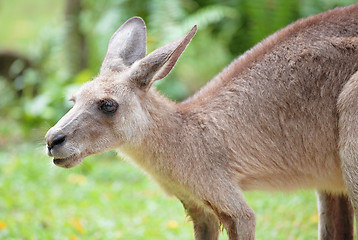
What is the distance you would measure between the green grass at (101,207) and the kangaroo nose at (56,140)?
1060 mm

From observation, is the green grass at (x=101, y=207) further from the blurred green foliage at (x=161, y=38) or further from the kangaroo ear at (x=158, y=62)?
the blurred green foliage at (x=161, y=38)

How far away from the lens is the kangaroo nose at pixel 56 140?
4.29 m

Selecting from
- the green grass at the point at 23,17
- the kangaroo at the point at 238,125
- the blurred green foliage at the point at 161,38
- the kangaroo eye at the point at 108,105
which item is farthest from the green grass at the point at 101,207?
the green grass at the point at 23,17

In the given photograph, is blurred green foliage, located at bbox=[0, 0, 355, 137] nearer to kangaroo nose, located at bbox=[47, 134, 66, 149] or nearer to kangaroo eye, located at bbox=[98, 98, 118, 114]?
kangaroo eye, located at bbox=[98, 98, 118, 114]

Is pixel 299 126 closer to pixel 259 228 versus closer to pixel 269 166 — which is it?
pixel 269 166

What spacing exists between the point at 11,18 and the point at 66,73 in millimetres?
6970

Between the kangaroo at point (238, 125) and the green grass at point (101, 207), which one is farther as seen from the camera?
the green grass at point (101, 207)

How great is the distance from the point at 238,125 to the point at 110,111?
1084 mm

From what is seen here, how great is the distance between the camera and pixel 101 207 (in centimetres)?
748

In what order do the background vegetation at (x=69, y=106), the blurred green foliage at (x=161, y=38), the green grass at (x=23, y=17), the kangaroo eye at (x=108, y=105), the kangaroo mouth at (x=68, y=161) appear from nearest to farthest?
the kangaroo mouth at (x=68, y=161) → the kangaroo eye at (x=108, y=105) → the background vegetation at (x=69, y=106) → the blurred green foliage at (x=161, y=38) → the green grass at (x=23, y=17)

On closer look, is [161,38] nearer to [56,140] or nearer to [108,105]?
[108,105]

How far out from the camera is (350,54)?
14.8ft

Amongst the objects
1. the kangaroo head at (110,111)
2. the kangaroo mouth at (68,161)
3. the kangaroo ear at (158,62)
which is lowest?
the kangaroo mouth at (68,161)

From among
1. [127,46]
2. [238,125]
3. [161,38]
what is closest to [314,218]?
[238,125]
